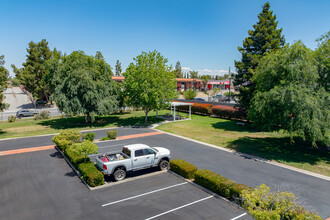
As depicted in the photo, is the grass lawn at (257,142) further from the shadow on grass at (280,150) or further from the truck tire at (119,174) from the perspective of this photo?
the truck tire at (119,174)

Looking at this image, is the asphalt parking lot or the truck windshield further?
the truck windshield

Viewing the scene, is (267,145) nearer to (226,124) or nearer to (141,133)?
(226,124)

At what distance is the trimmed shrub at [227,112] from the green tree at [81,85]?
17.3 metres

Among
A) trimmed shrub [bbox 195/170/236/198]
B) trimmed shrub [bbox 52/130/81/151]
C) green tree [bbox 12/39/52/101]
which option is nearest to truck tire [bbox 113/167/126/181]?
trimmed shrub [bbox 195/170/236/198]

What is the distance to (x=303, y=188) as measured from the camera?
1147 centimetres

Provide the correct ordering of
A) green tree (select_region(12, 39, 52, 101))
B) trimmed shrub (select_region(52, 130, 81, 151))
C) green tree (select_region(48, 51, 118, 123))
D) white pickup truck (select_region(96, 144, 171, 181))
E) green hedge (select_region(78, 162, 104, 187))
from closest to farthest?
green hedge (select_region(78, 162, 104, 187)) → white pickup truck (select_region(96, 144, 171, 181)) → trimmed shrub (select_region(52, 130, 81, 151)) → green tree (select_region(48, 51, 118, 123)) → green tree (select_region(12, 39, 52, 101))

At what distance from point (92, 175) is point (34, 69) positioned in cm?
5155

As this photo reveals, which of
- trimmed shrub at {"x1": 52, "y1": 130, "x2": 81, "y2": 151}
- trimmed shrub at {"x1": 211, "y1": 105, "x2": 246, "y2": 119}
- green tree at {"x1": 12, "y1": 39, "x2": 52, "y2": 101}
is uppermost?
green tree at {"x1": 12, "y1": 39, "x2": 52, "y2": 101}

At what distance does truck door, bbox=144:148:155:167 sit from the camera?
13.2 m

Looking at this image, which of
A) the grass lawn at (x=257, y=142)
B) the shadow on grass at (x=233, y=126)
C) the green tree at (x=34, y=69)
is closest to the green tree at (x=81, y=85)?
the grass lawn at (x=257, y=142)

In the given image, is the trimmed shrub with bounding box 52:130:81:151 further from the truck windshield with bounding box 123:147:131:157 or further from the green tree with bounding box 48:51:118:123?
the green tree with bounding box 48:51:118:123

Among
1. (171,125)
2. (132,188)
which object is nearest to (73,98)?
(171,125)

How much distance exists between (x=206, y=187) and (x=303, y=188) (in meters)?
5.53

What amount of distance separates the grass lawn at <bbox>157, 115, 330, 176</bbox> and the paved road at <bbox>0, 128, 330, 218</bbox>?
2.02 meters
